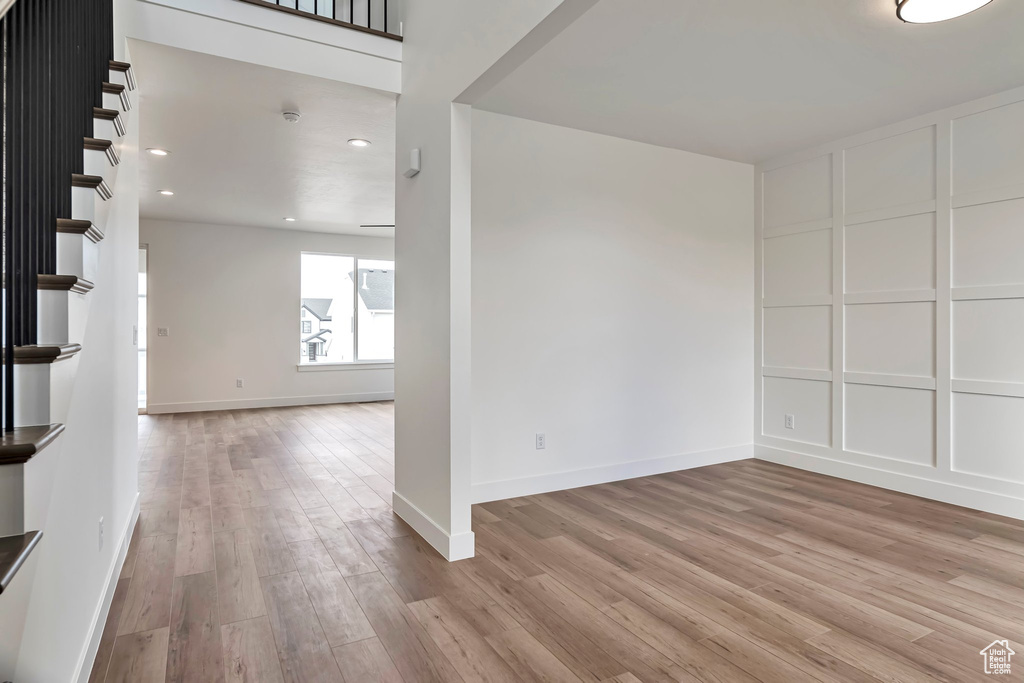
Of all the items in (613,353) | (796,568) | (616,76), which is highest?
(616,76)

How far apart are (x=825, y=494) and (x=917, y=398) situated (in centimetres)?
91

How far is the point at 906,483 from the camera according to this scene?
3.87 meters

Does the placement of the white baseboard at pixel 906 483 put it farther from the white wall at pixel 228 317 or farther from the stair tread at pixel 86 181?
the white wall at pixel 228 317

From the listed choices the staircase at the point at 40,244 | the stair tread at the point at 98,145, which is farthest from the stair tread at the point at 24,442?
the stair tread at the point at 98,145

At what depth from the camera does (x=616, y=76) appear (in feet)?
10.2

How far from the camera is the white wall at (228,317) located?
7188 mm

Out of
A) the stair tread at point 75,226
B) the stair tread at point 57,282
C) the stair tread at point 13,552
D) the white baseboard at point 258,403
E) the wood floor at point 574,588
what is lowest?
the wood floor at point 574,588

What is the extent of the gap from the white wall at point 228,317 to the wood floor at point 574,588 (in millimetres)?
3872

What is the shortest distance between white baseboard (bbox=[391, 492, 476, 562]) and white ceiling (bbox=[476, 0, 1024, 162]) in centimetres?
247

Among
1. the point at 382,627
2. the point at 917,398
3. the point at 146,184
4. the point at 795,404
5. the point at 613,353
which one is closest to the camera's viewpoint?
the point at 382,627

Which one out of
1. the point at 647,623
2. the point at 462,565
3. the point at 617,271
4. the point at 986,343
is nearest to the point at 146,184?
the point at 617,271

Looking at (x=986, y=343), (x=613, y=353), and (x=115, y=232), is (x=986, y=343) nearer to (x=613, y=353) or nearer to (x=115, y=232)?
(x=613, y=353)

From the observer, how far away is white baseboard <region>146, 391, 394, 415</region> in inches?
284

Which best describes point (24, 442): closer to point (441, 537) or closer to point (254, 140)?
point (441, 537)
